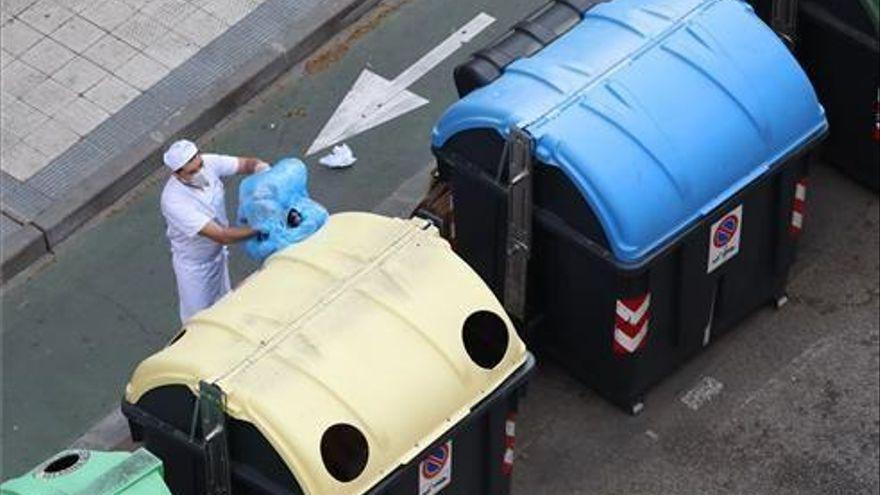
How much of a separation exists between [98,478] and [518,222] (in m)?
2.61

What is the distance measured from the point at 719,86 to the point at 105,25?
4160mm

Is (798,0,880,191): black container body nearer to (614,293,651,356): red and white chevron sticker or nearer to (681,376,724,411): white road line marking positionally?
(681,376,724,411): white road line marking

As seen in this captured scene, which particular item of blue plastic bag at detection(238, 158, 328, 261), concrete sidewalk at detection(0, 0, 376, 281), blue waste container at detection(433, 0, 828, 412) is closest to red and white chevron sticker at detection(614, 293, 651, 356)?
blue waste container at detection(433, 0, 828, 412)

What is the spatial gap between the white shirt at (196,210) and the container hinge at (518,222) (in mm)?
1346

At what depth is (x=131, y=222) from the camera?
37.5 ft

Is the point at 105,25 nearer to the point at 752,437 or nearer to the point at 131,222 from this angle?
the point at 131,222

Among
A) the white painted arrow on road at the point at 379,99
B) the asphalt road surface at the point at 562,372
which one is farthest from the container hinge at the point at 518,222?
the white painted arrow on road at the point at 379,99

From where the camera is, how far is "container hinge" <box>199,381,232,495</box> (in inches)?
328

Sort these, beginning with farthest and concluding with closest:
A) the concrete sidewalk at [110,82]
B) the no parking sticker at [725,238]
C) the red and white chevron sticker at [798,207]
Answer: the concrete sidewalk at [110,82] < the red and white chevron sticker at [798,207] < the no parking sticker at [725,238]

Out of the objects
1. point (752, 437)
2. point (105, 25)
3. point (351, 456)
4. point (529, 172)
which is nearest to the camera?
point (351, 456)

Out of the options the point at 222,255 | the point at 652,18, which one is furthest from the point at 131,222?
the point at 652,18

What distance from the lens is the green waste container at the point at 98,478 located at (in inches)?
315

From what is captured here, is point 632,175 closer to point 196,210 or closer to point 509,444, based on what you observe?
point 509,444

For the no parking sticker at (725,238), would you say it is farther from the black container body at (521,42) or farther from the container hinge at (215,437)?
the container hinge at (215,437)
